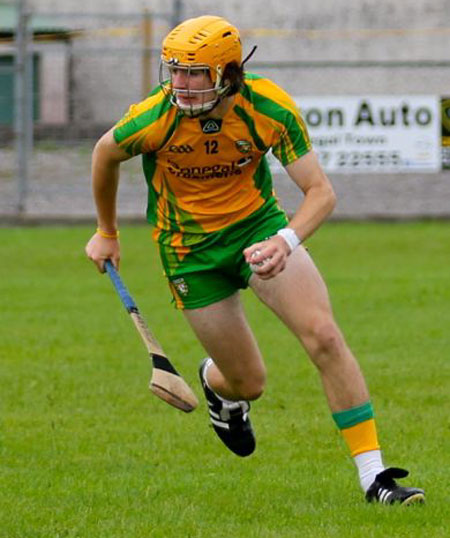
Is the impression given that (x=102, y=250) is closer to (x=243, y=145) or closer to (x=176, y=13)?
(x=243, y=145)

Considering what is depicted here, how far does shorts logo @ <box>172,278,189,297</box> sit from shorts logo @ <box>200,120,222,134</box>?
0.75 metres

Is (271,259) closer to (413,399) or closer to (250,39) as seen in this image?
(413,399)

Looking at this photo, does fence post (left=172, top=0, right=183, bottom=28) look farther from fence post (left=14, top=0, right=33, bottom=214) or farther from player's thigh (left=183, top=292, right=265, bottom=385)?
player's thigh (left=183, top=292, right=265, bottom=385)

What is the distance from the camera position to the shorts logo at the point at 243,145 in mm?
6227

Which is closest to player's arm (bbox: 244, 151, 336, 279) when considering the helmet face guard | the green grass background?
the helmet face guard

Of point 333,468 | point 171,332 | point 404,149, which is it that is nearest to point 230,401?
point 333,468

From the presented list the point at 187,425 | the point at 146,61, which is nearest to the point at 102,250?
the point at 187,425

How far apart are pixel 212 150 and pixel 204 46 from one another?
48 centimetres

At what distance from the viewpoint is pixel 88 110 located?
21578 mm

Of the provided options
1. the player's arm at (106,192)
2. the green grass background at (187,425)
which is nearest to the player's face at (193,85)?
the player's arm at (106,192)

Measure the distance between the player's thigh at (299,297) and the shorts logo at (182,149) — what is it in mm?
603

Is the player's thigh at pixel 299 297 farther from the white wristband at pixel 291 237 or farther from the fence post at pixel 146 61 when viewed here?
the fence post at pixel 146 61

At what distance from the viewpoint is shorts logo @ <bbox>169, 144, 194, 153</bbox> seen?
20.5ft

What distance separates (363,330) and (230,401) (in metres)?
4.46
